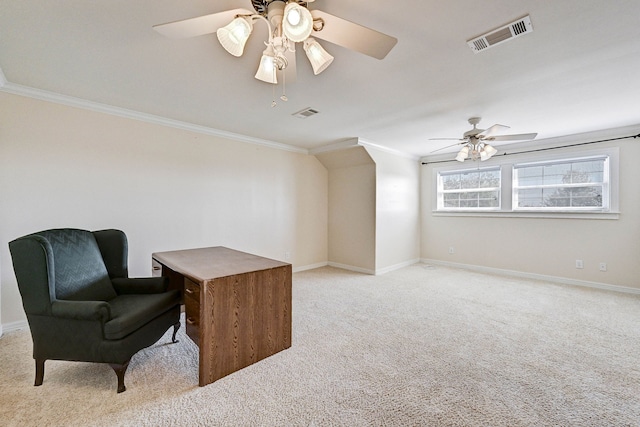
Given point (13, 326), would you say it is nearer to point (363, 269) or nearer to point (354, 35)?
point (354, 35)

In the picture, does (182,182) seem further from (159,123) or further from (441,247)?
(441,247)

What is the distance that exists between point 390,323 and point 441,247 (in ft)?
11.0

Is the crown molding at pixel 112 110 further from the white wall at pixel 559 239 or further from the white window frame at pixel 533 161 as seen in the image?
the white wall at pixel 559 239

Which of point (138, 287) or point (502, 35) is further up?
point (502, 35)

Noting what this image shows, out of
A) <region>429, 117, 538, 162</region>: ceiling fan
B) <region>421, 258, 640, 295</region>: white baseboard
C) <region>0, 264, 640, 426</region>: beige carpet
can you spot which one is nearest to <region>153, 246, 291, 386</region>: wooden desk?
<region>0, 264, 640, 426</region>: beige carpet

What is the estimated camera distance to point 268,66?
1.56 metres

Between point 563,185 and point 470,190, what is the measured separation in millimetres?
1364

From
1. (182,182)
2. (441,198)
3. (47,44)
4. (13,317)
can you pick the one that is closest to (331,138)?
(182,182)

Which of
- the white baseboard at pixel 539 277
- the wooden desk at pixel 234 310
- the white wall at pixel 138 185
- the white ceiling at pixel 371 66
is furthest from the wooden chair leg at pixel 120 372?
the white baseboard at pixel 539 277

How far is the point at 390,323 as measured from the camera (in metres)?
2.84

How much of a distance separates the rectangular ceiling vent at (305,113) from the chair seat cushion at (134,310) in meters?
2.30

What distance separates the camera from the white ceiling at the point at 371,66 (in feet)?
5.14

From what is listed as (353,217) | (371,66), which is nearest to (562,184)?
(353,217)

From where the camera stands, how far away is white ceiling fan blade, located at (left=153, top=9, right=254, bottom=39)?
1.25 metres
